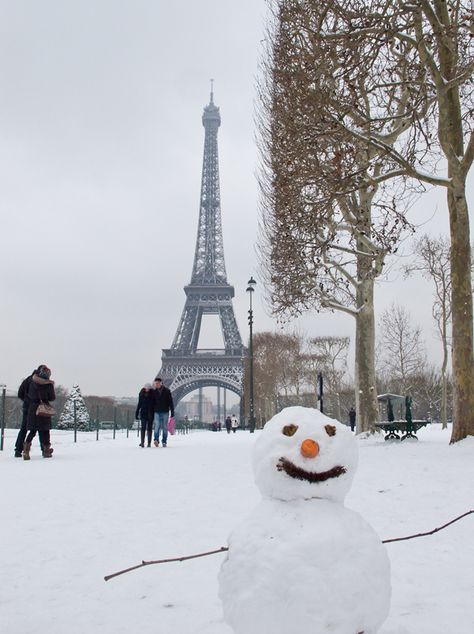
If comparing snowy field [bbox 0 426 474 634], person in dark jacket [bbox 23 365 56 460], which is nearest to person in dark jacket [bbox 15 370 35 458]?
person in dark jacket [bbox 23 365 56 460]

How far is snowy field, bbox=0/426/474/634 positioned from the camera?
2684mm

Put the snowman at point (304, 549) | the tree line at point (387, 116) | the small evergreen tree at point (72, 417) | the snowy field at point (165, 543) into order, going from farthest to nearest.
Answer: the small evergreen tree at point (72, 417) → the tree line at point (387, 116) → the snowy field at point (165, 543) → the snowman at point (304, 549)

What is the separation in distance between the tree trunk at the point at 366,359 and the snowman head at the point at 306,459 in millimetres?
12848

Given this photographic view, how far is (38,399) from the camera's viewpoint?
34.1 ft

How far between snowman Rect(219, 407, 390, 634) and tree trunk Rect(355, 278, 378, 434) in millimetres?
12878

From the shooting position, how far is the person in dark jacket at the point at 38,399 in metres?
10.4

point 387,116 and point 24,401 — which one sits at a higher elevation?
point 387,116

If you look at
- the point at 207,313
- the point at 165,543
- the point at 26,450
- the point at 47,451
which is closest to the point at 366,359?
the point at 47,451

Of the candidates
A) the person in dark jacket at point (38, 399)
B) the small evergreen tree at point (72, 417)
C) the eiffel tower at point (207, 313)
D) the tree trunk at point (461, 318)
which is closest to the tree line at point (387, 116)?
the tree trunk at point (461, 318)

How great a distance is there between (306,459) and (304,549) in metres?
0.30

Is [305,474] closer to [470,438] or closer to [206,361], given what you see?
[470,438]

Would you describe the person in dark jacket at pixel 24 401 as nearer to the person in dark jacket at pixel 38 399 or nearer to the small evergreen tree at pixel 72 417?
the person in dark jacket at pixel 38 399

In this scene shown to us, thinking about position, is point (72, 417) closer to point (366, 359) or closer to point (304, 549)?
point (366, 359)

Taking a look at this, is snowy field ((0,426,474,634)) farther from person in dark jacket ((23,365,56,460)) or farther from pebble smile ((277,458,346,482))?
person in dark jacket ((23,365,56,460))
